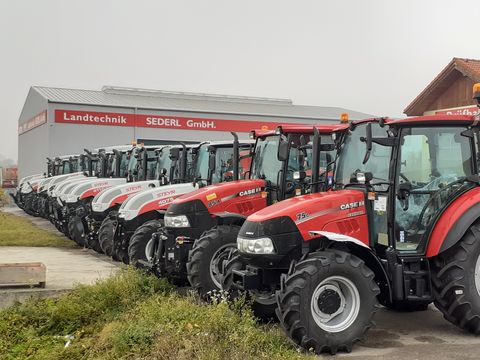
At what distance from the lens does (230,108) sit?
36344mm

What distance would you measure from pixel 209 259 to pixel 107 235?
5440mm

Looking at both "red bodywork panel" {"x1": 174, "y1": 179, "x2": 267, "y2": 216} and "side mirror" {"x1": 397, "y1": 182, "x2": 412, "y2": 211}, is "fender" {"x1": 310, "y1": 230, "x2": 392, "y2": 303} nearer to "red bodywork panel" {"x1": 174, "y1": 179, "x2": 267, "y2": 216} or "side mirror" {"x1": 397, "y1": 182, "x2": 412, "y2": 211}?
"side mirror" {"x1": 397, "y1": 182, "x2": 412, "y2": 211}

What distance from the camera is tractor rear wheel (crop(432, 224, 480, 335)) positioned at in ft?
19.0

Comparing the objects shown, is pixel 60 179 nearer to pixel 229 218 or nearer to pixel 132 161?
pixel 132 161

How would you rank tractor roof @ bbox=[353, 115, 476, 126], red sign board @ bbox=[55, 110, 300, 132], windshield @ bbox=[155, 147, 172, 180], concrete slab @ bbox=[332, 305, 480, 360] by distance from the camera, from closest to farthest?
1. concrete slab @ bbox=[332, 305, 480, 360]
2. tractor roof @ bbox=[353, 115, 476, 126]
3. windshield @ bbox=[155, 147, 172, 180]
4. red sign board @ bbox=[55, 110, 300, 132]

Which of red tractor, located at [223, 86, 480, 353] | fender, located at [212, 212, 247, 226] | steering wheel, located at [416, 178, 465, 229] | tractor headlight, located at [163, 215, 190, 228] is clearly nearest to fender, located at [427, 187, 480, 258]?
red tractor, located at [223, 86, 480, 353]

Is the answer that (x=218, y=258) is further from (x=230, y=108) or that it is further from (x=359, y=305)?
(x=230, y=108)

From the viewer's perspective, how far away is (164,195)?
10.7 meters

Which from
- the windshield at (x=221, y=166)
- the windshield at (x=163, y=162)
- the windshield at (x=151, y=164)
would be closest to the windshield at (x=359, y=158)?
the windshield at (x=221, y=166)

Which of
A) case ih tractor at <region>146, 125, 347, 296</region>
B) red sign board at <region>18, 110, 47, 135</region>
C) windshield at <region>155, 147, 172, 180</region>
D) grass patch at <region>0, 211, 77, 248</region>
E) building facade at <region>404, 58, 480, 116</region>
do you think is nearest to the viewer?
case ih tractor at <region>146, 125, 347, 296</region>

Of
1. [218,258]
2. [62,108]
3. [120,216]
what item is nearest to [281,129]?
[218,258]

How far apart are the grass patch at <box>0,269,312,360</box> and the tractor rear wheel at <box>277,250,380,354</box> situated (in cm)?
27

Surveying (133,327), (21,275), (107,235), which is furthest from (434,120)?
(107,235)

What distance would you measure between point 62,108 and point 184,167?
21.0 m
